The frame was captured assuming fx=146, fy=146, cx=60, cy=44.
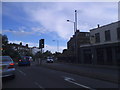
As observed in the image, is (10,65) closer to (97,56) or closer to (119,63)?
(119,63)

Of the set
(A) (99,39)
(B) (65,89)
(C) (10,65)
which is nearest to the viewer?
(B) (65,89)

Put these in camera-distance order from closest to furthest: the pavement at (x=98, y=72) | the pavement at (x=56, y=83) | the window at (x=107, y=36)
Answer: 1. the pavement at (x=56, y=83)
2. the pavement at (x=98, y=72)
3. the window at (x=107, y=36)

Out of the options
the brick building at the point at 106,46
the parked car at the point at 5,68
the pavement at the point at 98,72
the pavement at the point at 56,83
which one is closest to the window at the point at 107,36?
the brick building at the point at 106,46

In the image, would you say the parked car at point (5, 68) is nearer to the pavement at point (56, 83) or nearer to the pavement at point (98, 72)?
the pavement at point (56, 83)

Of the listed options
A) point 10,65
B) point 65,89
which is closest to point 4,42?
point 10,65

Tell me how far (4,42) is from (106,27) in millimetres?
39766

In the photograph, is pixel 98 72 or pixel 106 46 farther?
pixel 106 46

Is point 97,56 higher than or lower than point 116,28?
lower

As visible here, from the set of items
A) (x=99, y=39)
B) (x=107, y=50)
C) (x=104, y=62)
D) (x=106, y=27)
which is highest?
(x=106, y=27)

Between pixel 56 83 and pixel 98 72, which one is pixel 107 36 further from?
pixel 56 83

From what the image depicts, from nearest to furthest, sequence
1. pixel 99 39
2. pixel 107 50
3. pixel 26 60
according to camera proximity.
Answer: pixel 26 60
pixel 107 50
pixel 99 39

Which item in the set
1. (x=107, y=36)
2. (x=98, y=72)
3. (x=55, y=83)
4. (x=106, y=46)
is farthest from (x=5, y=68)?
(x=107, y=36)

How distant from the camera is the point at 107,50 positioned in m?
30.3

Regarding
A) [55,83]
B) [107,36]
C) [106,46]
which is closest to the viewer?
[55,83]
